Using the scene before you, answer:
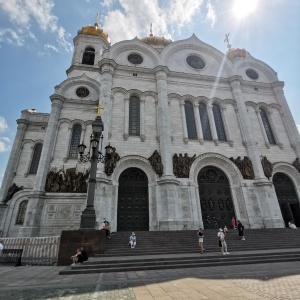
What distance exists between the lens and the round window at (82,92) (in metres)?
20.9

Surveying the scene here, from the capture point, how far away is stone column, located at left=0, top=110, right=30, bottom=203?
18.4 metres

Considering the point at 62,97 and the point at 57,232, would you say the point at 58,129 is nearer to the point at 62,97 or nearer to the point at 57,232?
the point at 62,97

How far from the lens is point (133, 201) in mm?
15477

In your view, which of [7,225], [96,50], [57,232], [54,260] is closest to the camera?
[54,260]

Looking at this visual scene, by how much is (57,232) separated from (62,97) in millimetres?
12483

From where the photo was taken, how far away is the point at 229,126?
19547mm

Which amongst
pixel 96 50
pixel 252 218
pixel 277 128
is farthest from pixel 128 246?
pixel 96 50

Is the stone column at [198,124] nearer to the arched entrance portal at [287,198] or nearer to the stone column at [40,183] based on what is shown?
the arched entrance portal at [287,198]

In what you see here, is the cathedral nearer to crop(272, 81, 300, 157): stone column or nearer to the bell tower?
crop(272, 81, 300, 157): stone column

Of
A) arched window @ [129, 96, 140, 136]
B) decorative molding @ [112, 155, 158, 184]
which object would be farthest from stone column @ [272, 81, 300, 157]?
arched window @ [129, 96, 140, 136]

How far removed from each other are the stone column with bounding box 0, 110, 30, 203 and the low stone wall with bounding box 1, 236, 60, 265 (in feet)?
36.4

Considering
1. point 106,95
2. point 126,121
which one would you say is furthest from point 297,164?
point 106,95

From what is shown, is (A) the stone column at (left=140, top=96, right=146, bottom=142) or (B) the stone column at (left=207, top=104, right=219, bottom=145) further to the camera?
(B) the stone column at (left=207, top=104, right=219, bottom=145)

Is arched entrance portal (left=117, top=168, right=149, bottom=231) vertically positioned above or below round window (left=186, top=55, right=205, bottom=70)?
below
